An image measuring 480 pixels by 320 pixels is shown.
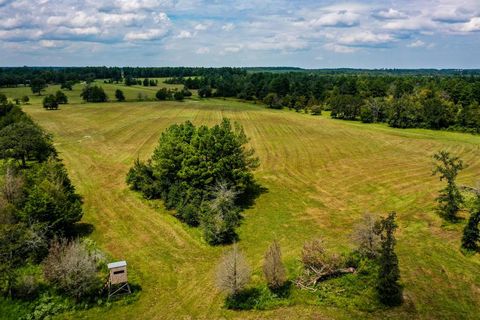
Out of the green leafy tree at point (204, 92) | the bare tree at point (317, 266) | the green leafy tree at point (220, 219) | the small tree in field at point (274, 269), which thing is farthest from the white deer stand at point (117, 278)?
the green leafy tree at point (204, 92)

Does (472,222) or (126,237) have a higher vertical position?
(472,222)

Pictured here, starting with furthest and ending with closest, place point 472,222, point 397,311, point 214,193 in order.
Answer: point 214,193 → point 472,222 → point 397,311

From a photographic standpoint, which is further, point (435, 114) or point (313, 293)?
point (435, 114)

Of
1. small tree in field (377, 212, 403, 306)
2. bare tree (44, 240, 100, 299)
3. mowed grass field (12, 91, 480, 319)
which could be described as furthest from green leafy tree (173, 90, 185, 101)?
small tree in field (377, 212, 403, 306)

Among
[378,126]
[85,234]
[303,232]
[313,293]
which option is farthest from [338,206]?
[378,126]

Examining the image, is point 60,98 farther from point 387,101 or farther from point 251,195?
point 387,101

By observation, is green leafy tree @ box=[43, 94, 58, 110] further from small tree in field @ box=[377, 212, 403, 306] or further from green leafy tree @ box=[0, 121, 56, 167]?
small tree in field @ box=[377, 212, 403, 306]

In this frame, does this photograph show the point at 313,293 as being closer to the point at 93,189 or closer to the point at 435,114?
the point at 93,189
